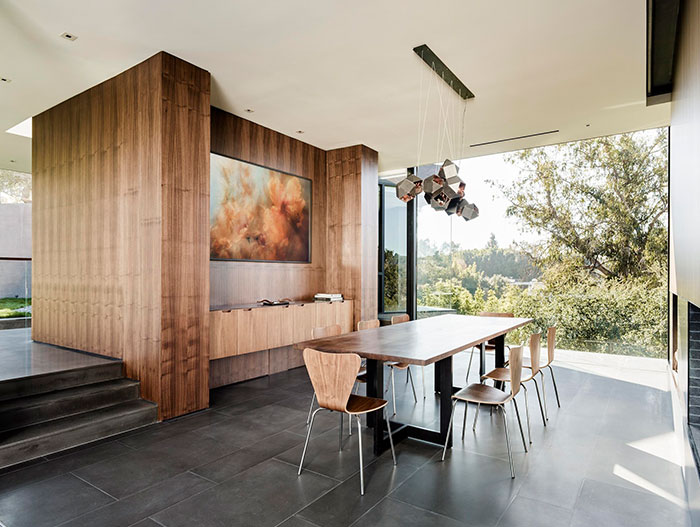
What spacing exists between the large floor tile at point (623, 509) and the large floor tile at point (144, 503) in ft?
7.36

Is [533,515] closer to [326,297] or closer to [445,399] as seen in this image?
[445,399]

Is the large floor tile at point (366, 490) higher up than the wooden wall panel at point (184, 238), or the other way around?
the wooden wall panel at point (184, 238)

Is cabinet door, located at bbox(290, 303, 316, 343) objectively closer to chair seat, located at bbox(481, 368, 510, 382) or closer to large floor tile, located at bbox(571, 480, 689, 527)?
chair seat, located at bbox(481, 368, 510, 382)

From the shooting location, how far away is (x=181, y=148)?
4.05 meters

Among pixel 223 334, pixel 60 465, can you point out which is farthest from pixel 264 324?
pixel 60 465

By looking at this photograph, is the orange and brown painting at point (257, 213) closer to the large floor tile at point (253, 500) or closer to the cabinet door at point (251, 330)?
the cabinet door at point (251, 330)

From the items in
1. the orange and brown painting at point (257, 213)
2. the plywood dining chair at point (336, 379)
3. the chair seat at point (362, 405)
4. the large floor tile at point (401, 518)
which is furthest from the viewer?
the orange and brown painting at point (257, 213)

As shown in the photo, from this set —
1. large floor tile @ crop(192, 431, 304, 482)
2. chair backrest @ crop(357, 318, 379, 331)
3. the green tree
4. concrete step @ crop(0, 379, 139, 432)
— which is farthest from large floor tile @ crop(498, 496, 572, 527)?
the green tree

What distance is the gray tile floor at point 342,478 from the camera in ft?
7.70

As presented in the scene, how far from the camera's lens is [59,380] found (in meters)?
3.79

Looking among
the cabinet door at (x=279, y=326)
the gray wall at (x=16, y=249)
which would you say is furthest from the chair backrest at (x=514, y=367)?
the gray wall at (x=16, y=249)

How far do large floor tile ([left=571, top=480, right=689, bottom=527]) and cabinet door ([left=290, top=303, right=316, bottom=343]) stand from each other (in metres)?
3.79

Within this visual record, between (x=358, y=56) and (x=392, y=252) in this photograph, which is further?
(x=392, y=252)

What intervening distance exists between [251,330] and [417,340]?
2337 mm
